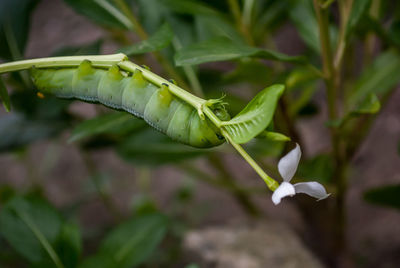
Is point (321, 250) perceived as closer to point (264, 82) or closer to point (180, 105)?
point (264, 82)

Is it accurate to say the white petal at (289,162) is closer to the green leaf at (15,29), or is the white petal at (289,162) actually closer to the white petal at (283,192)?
the white petal at (283,192)

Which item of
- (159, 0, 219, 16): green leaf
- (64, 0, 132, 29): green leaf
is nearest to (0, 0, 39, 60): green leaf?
(64, 0, 132, 29): green leaf

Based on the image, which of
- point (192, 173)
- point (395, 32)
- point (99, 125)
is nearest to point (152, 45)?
point (99, 125)

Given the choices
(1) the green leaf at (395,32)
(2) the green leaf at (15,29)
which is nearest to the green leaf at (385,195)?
(1) the green leaf at (395,32)

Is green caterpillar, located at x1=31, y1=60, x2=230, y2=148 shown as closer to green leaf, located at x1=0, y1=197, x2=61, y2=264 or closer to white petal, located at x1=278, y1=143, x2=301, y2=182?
white petal, located at x1=278, y1=143, x2=301, y2=182

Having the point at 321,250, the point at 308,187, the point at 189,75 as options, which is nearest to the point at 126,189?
the point at 321,250

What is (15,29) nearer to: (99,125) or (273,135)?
(99,125)
